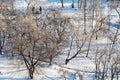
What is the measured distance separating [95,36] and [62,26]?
14.8ft

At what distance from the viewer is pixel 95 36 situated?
42.0 meters

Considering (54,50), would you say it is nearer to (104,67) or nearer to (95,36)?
(104,67)

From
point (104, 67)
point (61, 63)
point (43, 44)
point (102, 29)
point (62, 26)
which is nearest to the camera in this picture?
point (104, 67)

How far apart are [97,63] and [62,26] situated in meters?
6.48

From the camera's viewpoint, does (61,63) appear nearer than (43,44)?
No

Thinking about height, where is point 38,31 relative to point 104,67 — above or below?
above

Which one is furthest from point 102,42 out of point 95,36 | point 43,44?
point 43,44

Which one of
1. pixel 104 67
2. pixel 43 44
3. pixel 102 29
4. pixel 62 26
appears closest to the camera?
pixel 104 67

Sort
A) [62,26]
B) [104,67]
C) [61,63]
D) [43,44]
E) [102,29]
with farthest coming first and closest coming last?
1. [102,29]
2. [62,26]
3. [61,63]
4. [43,44]
5. [104,67]

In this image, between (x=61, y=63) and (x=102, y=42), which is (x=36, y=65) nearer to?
(x=61, y=63)

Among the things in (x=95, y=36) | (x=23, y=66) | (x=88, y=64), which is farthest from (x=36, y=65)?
(x=95, y=36)

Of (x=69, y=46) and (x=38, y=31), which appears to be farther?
(x=69, y=46)

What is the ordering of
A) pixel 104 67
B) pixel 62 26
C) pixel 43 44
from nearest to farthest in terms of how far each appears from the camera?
pixel 104 67, pixel 43 44, pixel 62 26

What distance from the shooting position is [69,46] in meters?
40.4
